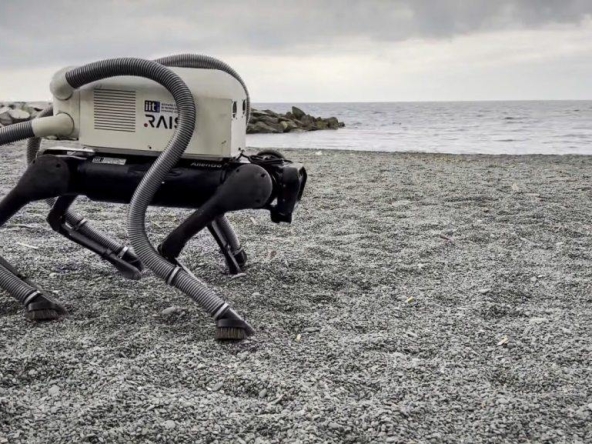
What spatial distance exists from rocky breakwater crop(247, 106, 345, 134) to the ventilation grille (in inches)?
769

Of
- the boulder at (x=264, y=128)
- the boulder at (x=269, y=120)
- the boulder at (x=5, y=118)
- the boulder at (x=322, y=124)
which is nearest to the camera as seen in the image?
the boulder at (x=5, y=118)

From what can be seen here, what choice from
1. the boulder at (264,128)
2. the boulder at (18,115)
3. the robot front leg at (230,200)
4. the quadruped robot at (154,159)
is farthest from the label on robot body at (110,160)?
the boulder at (264,128)

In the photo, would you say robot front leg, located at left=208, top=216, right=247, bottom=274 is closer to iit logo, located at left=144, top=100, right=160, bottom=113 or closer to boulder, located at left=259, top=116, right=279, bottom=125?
iit logo, located at left=144, top=100, right=160, bottom=113

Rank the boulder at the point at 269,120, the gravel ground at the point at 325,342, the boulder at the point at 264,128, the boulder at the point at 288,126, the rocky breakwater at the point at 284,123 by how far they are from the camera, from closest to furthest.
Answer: the gravel ground at the point at 325,342
the boulder at the point at 264,128
the rocky breakwater at the point at 284,123
the boulder at the point at 288,126
the boulder at the point at 269,120

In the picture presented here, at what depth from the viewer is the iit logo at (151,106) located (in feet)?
7.92

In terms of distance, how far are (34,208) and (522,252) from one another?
3.60m

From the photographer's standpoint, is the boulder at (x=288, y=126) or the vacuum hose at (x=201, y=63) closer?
the vacuum hose at (x=201, y=63)

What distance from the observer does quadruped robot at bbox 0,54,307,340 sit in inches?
91.6

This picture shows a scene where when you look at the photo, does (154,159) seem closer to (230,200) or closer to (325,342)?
(230,200)

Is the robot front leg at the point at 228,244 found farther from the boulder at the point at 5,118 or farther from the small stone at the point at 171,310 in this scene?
the boulder at the point at 5,118

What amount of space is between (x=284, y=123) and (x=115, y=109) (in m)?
21.2

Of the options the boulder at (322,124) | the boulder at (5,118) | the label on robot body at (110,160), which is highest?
the boulder at (322,124)

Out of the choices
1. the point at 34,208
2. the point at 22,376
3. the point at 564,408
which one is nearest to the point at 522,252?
the point at 564,408

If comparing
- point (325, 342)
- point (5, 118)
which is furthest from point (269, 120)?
point (325, 342)
